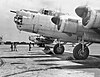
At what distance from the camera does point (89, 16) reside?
9.30m

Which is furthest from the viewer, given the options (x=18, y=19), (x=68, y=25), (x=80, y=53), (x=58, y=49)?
(x=58, y=49)

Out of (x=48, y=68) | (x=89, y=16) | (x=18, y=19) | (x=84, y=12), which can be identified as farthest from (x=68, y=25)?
(x=18, y=19)

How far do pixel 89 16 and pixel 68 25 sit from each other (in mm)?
2111

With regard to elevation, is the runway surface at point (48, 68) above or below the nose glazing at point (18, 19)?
below

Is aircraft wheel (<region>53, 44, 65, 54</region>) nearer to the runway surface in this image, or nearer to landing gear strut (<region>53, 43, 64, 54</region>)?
landing gear strut (<region>53, 43, 64, 54</region>)

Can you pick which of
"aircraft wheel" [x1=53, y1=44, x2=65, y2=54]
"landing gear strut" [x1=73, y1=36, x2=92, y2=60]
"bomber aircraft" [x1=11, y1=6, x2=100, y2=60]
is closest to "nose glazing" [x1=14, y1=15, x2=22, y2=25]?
"bomber aircraft" [x1=11, y1=6, x2=100, y2=60]

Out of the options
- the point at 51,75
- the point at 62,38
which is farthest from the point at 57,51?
the point at 51,75

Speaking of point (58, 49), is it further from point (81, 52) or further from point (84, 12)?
point (84, 12)

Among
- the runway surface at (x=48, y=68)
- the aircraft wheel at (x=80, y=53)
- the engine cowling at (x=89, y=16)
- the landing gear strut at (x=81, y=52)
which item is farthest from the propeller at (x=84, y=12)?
the runway surface at (x=48, y=68)

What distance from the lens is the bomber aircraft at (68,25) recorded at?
9484 mm

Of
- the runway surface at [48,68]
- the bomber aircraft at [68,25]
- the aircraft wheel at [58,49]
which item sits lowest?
the aircraft wheel at [58,49]

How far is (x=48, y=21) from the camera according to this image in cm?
1512

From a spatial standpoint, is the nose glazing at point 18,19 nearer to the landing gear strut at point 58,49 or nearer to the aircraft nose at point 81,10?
the landing gear strut at point 58,49

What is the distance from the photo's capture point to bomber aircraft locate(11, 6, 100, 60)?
31.1 feet
